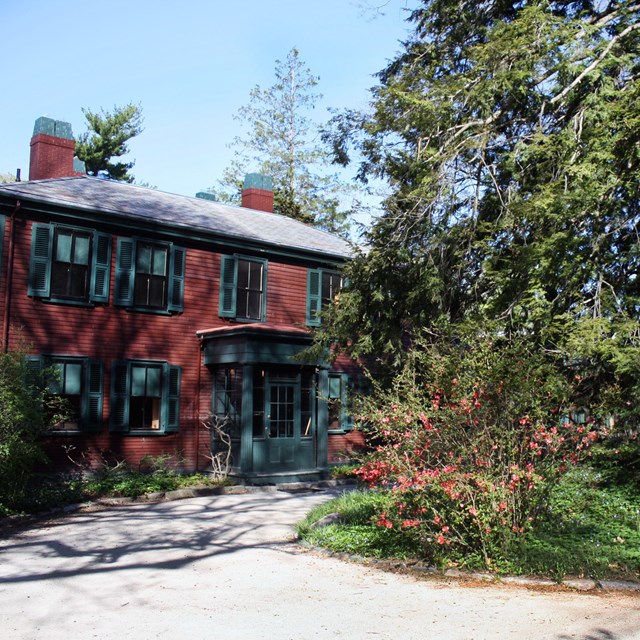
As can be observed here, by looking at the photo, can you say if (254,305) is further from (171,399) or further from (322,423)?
(322,423)

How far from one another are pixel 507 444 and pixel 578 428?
849 millimetres

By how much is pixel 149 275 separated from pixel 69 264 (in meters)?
2.06

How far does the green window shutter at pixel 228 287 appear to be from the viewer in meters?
20.0

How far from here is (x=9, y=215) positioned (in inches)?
654

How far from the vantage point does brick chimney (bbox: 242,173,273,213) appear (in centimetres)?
2667

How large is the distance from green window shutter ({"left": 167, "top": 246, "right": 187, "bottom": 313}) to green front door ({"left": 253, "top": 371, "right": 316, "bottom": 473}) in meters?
2.95

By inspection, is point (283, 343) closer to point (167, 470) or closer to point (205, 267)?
point (205, 267)

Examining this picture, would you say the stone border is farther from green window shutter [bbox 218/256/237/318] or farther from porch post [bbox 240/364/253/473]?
green window shutter [bbox 218/256/237/318]

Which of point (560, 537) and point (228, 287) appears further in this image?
point (228, 287)

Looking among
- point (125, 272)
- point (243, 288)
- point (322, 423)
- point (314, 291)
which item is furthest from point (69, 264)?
point (322, 423)

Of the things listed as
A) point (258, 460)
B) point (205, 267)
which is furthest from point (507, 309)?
point (205, 267)

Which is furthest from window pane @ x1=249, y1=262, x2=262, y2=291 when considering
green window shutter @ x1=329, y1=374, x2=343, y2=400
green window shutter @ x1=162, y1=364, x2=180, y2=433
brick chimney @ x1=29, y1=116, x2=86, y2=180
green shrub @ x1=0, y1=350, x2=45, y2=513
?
green shrub @ x1=0, y1=350, x2=45, y2=513

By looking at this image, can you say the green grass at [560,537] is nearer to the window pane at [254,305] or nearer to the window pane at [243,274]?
the window pane at [254,305]

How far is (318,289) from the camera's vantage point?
72.2ft
